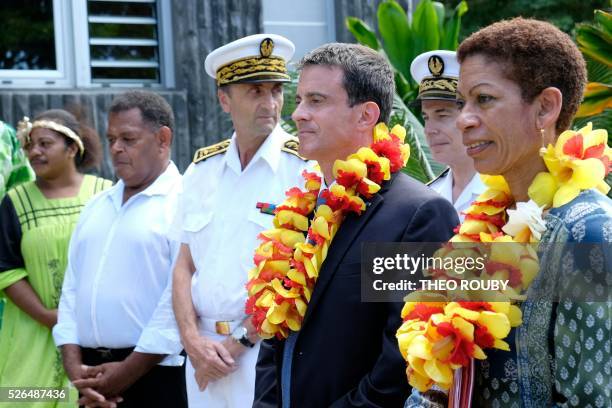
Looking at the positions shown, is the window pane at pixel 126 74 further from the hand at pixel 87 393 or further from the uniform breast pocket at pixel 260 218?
the uniform breast pocket at pixel 260 218

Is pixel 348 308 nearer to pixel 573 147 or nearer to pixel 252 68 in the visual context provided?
pixel 573 147

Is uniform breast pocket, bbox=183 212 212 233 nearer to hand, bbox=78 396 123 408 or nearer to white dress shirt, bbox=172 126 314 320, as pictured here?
white dress shirt, bbox=172 126 314 320

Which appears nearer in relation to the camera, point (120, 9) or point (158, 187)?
point (158, 187)

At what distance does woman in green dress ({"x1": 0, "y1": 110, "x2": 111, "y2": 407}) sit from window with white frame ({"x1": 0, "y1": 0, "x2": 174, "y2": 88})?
5.38 ft

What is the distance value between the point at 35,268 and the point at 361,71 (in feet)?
8.55

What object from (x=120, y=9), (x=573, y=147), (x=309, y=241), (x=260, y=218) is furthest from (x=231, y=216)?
(x=120, y=9)

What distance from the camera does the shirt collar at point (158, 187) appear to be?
4.80 meters

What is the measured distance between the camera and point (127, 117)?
4863mm

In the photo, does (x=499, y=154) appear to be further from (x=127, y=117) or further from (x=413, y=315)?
(x=127, y=117)

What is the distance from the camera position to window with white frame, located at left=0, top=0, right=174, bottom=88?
6.87 meters

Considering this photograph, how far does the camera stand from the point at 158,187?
4.82m

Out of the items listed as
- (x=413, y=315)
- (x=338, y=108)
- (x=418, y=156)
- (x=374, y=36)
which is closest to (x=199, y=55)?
(x=374, y=36)

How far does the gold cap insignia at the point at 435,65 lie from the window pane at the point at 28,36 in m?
3.48

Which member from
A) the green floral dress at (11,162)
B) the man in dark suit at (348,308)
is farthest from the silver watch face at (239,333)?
the green floral dress at (11,162)
